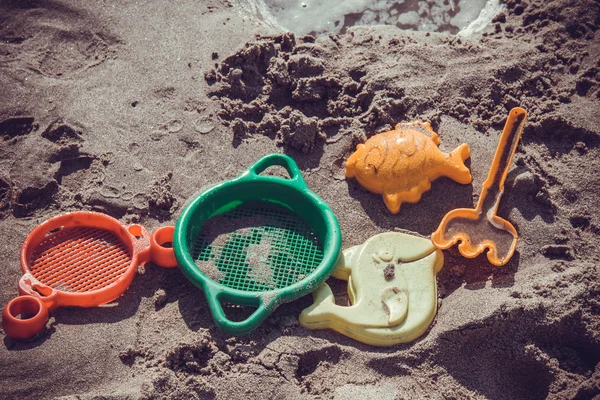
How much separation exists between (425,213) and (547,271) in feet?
1.84

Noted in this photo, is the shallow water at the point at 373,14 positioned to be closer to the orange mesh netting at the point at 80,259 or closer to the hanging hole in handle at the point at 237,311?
the orange mesh netting at the point at 80,259

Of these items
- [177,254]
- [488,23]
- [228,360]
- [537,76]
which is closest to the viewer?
[228,360]

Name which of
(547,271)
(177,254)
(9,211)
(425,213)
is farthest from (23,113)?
(547,271)

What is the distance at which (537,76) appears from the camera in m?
3.48

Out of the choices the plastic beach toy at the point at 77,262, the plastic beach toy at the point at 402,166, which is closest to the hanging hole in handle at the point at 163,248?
the plastic beach toy at the point at 77,262

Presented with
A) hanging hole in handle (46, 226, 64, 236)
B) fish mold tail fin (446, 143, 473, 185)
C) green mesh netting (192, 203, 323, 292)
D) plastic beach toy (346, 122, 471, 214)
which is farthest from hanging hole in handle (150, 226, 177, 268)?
fish mold tail fin (446, 143, 473, 185)

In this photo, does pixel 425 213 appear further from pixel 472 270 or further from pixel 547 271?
pixel 547 271

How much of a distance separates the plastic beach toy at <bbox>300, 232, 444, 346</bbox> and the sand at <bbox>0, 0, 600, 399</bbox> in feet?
0.19

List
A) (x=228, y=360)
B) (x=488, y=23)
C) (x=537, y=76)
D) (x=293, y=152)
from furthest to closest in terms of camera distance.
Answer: (x=488, y=23) → (x=537, y=76) → (x=293, y=152) → (x=228, y=360)

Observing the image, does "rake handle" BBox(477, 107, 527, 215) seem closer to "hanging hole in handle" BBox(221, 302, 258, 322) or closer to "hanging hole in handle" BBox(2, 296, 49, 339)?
"hanging hole in handle" BBox(221, 302, 258, 322)

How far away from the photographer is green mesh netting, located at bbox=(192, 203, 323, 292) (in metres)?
2.85

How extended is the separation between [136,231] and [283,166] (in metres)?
0.70

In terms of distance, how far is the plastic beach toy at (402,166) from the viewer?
3064 mm

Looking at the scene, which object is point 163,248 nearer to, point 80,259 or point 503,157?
point 80,259
